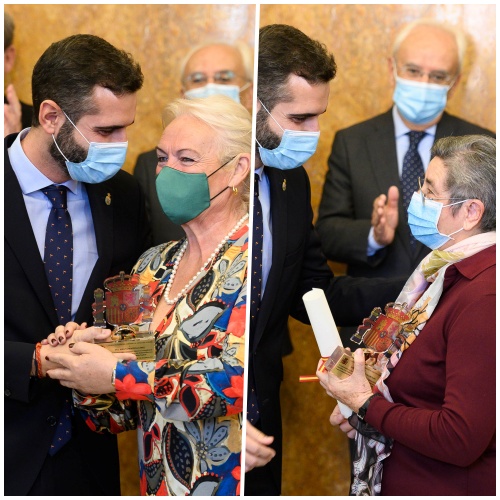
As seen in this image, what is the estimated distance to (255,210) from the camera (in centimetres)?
304

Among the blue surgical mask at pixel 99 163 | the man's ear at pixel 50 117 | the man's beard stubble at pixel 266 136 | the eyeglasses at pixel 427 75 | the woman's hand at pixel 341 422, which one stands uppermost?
the eyeglasses at pixel 427 75

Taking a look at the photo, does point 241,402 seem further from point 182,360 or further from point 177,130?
point 177,130

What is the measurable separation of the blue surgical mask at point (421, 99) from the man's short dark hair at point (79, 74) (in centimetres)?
107

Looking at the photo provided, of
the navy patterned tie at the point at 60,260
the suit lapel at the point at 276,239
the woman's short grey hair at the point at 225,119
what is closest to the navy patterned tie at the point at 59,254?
the navy patterned tie at the point at 60,260

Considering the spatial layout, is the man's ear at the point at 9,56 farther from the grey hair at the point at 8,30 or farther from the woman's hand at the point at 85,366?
the woman's hand at the point at 85,366

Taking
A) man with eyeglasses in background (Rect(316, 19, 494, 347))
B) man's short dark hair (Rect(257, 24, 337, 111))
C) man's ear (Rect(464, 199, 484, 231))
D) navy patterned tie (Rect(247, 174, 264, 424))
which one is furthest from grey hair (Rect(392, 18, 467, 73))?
navy patterned tie (Rect(247, 174, 264, 424))

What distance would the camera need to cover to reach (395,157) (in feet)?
11.0

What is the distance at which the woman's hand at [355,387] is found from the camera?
286cm

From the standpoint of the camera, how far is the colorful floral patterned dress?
112 inches

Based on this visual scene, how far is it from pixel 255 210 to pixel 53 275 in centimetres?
77

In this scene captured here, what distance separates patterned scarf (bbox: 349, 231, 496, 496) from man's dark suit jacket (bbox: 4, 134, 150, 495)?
95 cm

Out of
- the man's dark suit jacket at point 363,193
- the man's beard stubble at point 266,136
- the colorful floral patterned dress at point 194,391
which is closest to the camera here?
the colorful floral patterned dress at point 194,391

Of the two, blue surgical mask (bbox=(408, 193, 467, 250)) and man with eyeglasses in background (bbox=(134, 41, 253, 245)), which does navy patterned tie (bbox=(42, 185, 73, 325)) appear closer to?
man with eyeglasses in background (bbox=(134, 41, 253, 245))

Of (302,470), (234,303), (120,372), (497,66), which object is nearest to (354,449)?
(302,470)
